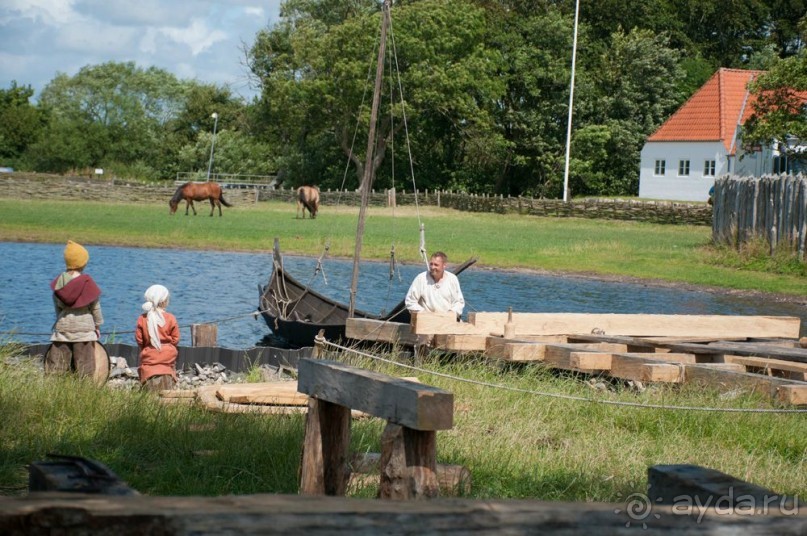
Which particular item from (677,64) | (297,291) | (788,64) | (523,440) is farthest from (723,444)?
(677,64)

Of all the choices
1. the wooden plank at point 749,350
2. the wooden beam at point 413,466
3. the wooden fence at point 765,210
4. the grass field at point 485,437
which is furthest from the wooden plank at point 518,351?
the wooden fence at point 765,210

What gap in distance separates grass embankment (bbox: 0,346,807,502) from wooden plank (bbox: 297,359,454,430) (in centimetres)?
125

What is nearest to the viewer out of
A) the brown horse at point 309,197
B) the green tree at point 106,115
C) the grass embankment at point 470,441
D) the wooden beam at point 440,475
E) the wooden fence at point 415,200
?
the wooden beam at point 440,475

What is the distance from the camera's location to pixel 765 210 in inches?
1087

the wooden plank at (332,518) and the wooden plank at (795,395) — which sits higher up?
the wooden plank at (332,518)

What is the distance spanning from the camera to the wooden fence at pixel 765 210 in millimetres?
26500

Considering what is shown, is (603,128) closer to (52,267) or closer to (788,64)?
(788,64)

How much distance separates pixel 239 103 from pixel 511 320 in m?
74.2

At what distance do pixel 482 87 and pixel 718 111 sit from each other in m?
12.9

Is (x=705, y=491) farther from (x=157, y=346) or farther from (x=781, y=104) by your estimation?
(x=781, y=104)

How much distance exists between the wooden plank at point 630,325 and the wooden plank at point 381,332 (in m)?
0.77

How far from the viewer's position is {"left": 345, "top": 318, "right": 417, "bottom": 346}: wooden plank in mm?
12843

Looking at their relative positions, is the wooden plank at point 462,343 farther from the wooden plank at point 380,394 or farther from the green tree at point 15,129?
the green tree at point 15,129

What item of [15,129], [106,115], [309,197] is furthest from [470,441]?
[106,115]
